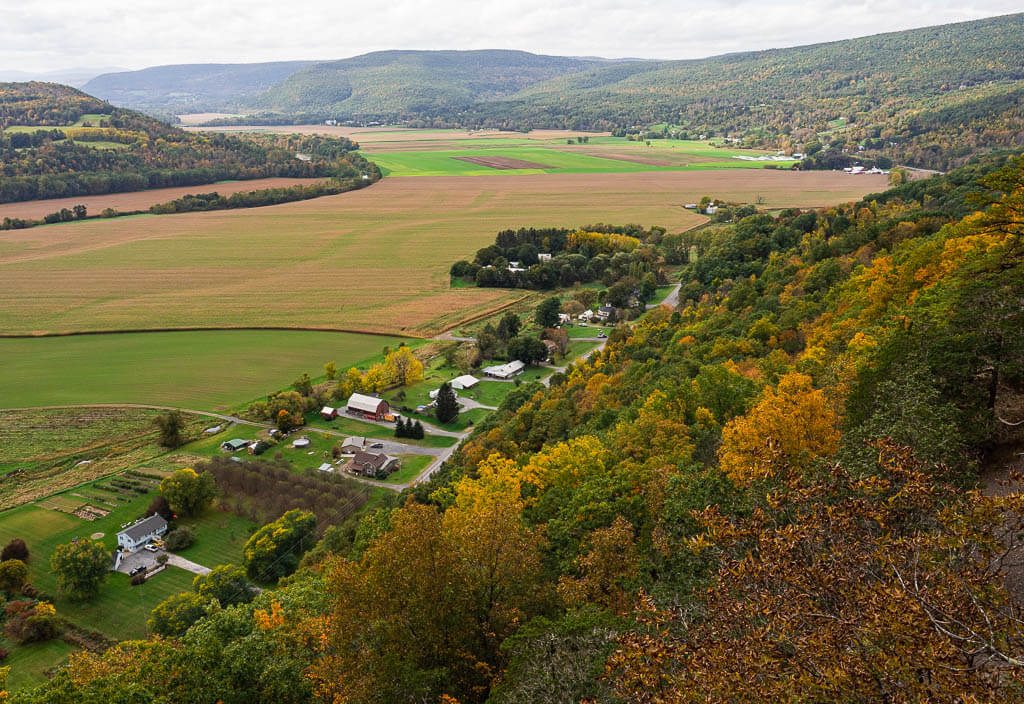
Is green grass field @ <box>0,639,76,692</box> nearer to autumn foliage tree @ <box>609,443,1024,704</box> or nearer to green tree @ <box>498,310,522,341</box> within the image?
autumn foliage tree @ <box>609,443,1024,704</box>

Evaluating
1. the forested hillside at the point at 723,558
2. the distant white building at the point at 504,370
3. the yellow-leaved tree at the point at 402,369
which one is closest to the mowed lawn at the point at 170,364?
the yellow-leaved tree at the point at 402,369

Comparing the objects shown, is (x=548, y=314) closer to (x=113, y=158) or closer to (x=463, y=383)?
(x=463, y=383)

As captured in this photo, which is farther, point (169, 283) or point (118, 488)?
point (169, 283)

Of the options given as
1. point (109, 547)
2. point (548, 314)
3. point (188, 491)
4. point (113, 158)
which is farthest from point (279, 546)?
point (113, 158)

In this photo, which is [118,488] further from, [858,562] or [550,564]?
[858,562]

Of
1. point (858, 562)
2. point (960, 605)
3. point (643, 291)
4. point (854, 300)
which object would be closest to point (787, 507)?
point (858, 562)

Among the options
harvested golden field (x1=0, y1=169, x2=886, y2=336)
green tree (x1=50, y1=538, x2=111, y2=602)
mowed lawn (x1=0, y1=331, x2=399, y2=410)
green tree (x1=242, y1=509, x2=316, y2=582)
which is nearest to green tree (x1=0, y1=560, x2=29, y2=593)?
green tree (x1=50, y1=538, x2=111, y2=602)
